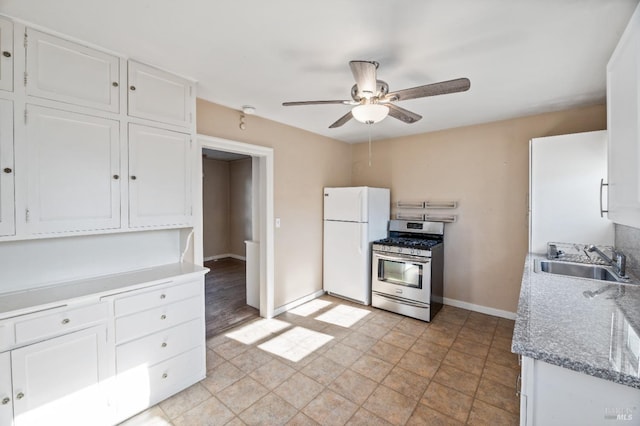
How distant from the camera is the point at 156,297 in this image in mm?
2010

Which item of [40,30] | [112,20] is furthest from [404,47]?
[40,30]

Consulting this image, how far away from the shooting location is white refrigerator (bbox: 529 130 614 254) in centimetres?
248

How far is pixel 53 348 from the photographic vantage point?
1590 millimetres

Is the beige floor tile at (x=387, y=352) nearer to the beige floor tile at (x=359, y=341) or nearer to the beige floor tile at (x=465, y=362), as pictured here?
the beige floor tile at (x=359, y=341)

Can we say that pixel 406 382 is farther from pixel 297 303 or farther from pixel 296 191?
pixel 296 191

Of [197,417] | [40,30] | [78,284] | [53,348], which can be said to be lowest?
[197,417]

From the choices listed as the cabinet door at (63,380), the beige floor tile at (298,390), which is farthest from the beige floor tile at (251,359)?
the cabinet door at (63,380)

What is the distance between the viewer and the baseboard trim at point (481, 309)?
3445 mm

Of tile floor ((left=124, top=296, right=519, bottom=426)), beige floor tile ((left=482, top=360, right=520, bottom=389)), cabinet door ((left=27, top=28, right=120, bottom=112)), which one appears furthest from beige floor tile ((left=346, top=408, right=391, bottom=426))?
cabinet door ((left=27, top=28, right=120, bottom=112))

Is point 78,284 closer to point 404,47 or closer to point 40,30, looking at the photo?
point 40,30

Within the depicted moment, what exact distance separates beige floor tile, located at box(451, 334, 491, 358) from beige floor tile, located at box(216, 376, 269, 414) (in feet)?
6.40

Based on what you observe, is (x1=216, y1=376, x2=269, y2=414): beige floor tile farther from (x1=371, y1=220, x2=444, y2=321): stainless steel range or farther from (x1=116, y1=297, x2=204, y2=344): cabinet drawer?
(x1=371, y1=220, x2=444, y2=321): stainless steel range

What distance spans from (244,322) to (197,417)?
1476mm

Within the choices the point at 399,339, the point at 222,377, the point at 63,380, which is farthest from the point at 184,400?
the point at 399,339
